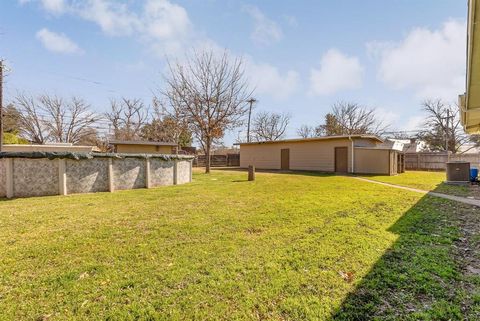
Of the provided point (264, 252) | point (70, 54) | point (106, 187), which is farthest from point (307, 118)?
point (264, 252)

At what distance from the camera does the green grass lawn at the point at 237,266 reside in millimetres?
1995

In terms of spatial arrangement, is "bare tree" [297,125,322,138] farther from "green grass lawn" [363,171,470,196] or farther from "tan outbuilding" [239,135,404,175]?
"green grass lawn" [363,171,470,196]

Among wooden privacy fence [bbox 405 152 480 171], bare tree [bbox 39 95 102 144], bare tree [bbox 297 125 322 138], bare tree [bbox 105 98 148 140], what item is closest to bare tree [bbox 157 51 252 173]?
wooden privacy fence [bbox 405 152 480 171]

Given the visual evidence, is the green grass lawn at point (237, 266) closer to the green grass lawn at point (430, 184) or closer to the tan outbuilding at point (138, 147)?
the green grass lawn at point (430, 184)

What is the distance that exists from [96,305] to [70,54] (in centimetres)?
2014

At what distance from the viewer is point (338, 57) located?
1271 centimetres

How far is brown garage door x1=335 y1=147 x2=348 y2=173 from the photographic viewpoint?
1627 cm

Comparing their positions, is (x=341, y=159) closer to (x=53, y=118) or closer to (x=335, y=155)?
(x=335, y=155)

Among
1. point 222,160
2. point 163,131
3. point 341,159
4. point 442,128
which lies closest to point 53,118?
point 163,131

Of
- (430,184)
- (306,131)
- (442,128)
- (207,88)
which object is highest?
(207,88)

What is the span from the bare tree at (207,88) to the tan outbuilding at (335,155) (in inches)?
214

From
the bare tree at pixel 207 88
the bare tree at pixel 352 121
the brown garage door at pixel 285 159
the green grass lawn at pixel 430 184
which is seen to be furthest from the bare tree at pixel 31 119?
the bare tree at pixel 352 121

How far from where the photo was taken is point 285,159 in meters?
19.6

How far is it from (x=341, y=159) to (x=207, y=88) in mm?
10370
